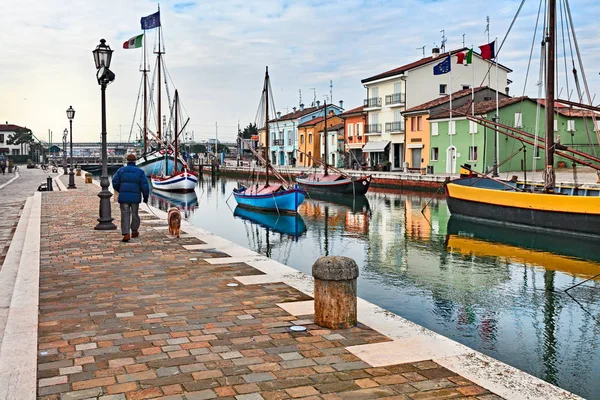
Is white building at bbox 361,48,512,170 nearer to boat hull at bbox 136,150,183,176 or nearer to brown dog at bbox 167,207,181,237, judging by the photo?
boat hull at bbox 136,150,183,176

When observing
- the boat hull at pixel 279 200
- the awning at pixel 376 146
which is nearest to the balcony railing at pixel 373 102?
the awning at pixel 376 146

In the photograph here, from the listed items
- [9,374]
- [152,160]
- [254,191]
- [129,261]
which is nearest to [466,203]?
[254,191]

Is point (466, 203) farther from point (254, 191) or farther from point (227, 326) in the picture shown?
point (227, 326)

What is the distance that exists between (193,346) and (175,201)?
3764 centimetres

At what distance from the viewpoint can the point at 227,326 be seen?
7.34m

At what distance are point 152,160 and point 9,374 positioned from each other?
2394 inches

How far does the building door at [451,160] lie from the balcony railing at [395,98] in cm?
959

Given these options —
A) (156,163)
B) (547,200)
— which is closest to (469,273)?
(547,200)

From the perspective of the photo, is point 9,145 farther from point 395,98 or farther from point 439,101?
point 439,101

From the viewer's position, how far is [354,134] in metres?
70.5

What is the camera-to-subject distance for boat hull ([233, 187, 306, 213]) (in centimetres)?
3222

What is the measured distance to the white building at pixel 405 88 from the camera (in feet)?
197

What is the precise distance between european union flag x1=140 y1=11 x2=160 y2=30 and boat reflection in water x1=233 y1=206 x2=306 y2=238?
19.2 m

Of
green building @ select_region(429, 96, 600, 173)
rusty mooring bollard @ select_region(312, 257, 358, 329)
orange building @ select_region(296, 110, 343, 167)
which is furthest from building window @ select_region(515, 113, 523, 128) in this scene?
rusty mooring bollard @ select_region(312, 257, 358, 329)
